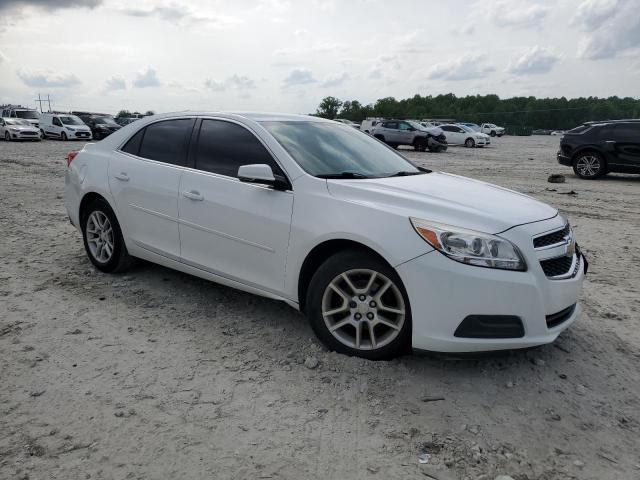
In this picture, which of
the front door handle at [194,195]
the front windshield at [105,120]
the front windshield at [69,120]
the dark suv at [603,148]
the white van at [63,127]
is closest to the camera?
the front door handle at [194,195]

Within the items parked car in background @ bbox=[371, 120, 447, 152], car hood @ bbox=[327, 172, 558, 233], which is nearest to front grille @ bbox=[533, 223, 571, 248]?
car hood @ bbox=[327, 172, 558, 233]

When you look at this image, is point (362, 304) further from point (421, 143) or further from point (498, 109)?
point (498, 109)

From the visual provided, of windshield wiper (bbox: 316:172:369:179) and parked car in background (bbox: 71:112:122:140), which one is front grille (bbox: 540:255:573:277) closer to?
windshield wiper (bbox: 316:172:369:179)

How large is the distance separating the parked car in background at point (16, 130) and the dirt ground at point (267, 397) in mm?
27783

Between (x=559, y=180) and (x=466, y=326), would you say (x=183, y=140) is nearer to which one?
(x=466, y=326)

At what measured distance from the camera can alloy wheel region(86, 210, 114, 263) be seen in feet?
16.7

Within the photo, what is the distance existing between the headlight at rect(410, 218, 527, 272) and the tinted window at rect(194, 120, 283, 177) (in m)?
1.29

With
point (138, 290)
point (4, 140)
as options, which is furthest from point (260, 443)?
point (4, 140)

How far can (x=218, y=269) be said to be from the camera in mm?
4102

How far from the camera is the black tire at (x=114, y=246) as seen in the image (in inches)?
196

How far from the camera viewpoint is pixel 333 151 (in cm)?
417

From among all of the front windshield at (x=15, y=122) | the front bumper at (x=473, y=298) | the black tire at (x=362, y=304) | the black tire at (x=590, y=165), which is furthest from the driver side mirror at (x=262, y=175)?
the front windshield at (x=15, y=122)

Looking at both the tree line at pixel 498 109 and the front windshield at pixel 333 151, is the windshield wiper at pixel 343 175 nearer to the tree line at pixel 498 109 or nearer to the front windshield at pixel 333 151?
the front windshield at pixel 333 151

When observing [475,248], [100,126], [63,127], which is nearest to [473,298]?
[475,248]
